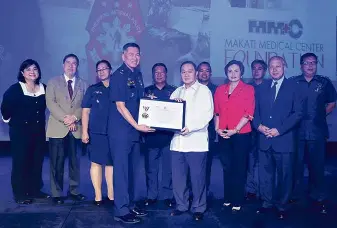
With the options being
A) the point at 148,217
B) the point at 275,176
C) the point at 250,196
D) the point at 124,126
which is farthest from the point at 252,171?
the point at 124,126

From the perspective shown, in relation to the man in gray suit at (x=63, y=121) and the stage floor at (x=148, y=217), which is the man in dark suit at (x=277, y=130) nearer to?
the stage floor at (x=148, y=217)

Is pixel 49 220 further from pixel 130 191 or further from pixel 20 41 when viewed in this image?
pixel 20 41

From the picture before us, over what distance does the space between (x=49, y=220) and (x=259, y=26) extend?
4.39 metres

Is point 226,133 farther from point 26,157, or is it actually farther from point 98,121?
point 26,157

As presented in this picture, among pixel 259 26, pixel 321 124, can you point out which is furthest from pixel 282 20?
pixel 321 124

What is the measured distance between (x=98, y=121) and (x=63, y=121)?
41 cm

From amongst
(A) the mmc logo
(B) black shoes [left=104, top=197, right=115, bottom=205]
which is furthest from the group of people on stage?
(A) the mmc logo

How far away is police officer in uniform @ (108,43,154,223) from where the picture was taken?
9.96ft

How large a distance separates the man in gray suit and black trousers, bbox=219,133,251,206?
62.0 inches

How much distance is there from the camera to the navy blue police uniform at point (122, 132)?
9.97 feet

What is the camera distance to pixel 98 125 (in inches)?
135

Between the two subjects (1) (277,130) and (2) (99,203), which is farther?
(2) (99,203)

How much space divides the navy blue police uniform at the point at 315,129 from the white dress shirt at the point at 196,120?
1.12 metres

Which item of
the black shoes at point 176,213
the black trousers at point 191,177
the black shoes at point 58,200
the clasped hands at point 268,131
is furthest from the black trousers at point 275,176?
the black shoes at point 58,200
